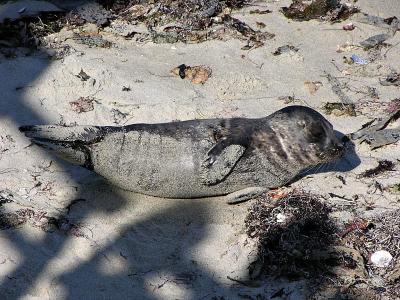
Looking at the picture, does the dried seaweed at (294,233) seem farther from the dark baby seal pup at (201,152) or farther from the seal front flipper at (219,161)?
the seal front flipper at (219,161)

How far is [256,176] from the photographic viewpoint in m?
4.76

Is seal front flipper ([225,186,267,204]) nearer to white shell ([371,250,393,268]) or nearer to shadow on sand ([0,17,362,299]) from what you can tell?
shadow on sand ([0,17,362,299])

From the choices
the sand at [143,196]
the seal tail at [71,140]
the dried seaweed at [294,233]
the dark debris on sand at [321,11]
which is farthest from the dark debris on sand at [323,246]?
the dark debris on sand at [321,11]

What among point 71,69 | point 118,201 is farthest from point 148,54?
point 118,201

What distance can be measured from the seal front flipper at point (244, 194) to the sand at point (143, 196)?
61 mm

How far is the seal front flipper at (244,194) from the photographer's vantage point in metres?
4.72

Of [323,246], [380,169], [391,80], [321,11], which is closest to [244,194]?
[323,246]

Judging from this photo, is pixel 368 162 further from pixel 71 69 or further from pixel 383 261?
pixel 71 69

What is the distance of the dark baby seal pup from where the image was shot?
459cm

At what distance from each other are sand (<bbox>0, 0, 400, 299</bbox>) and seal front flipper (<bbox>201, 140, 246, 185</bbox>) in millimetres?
264

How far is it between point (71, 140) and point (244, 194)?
129 centimetres

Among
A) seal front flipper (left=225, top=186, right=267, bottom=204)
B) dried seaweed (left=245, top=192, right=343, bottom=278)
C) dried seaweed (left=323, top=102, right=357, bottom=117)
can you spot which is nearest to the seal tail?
seal front flipper (left=225, top=186, right=267, bottom=204)

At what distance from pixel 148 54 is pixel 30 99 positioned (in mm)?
1305

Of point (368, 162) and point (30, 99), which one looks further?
point (30, 99)
